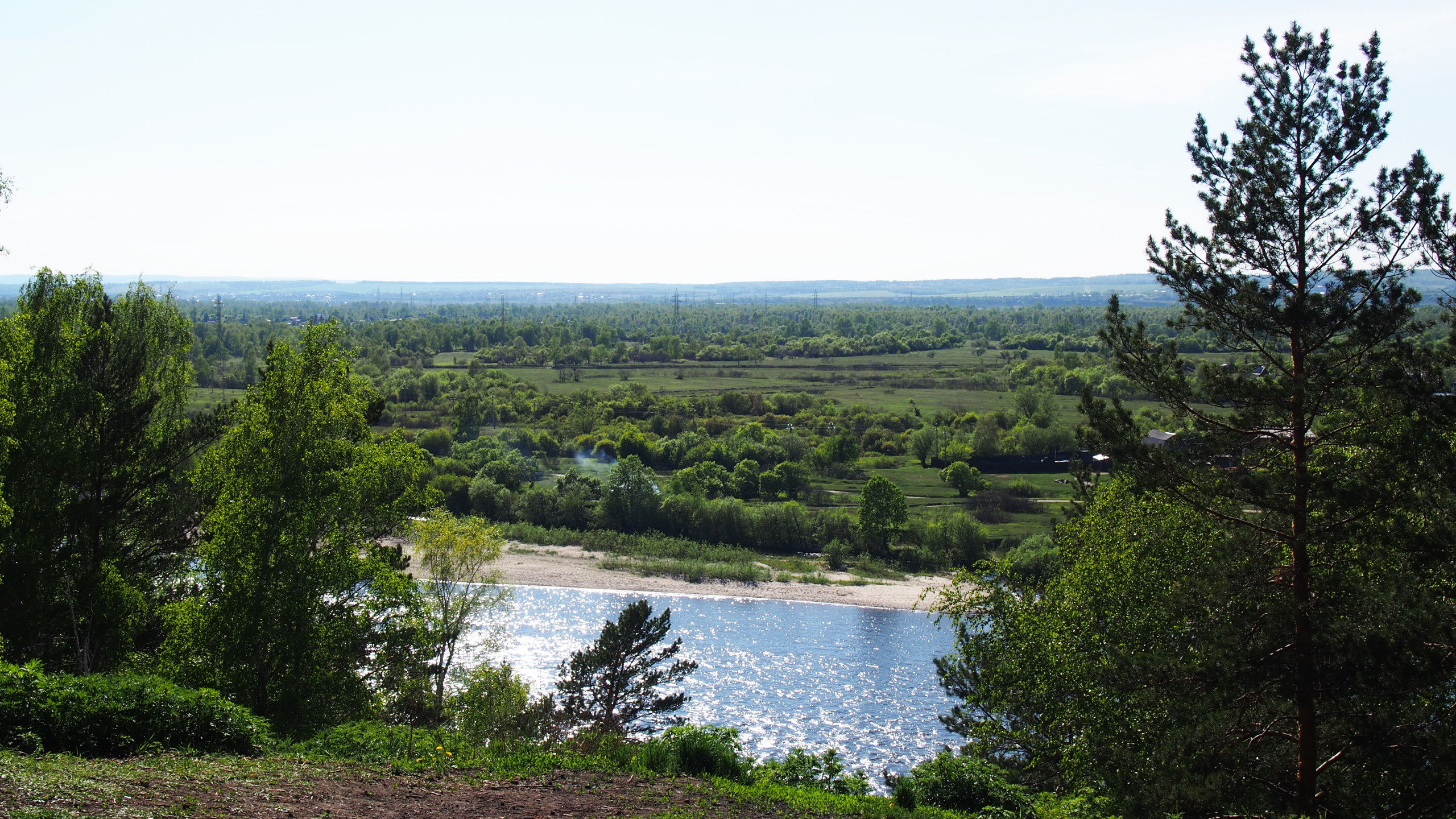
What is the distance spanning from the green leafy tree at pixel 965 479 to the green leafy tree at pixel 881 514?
34.7ft

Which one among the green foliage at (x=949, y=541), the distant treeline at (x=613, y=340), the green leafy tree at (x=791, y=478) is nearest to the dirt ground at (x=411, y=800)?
the green foliage at (x=949, y=541)

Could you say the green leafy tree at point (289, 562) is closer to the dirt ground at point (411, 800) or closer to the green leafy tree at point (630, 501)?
the dirt ground at point (411, 800)

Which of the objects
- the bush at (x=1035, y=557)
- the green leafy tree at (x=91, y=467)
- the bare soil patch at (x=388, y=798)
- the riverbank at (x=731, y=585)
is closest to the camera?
the bare soil patch at (x=388, y=798)

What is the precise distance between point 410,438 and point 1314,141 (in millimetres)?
62099

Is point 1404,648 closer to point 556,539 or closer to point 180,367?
point 180,367

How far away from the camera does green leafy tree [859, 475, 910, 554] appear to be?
154 feet

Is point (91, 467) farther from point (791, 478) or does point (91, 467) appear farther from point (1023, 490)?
point (1023, 490)

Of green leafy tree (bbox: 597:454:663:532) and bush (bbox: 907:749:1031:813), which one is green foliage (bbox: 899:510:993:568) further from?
bush (bbox: 907:749:1031:813)

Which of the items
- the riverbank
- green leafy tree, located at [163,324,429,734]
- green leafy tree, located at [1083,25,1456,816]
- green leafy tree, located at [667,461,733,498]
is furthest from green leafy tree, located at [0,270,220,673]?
green leafy tree, located at [667,461,733,498]

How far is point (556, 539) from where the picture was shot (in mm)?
49250

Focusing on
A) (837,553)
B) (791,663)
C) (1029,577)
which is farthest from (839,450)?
(1029,577)

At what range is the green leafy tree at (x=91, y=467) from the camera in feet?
42.0

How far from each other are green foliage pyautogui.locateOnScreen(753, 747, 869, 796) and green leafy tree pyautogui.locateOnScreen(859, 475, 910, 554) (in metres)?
36.1

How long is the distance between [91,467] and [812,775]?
1068 cm
